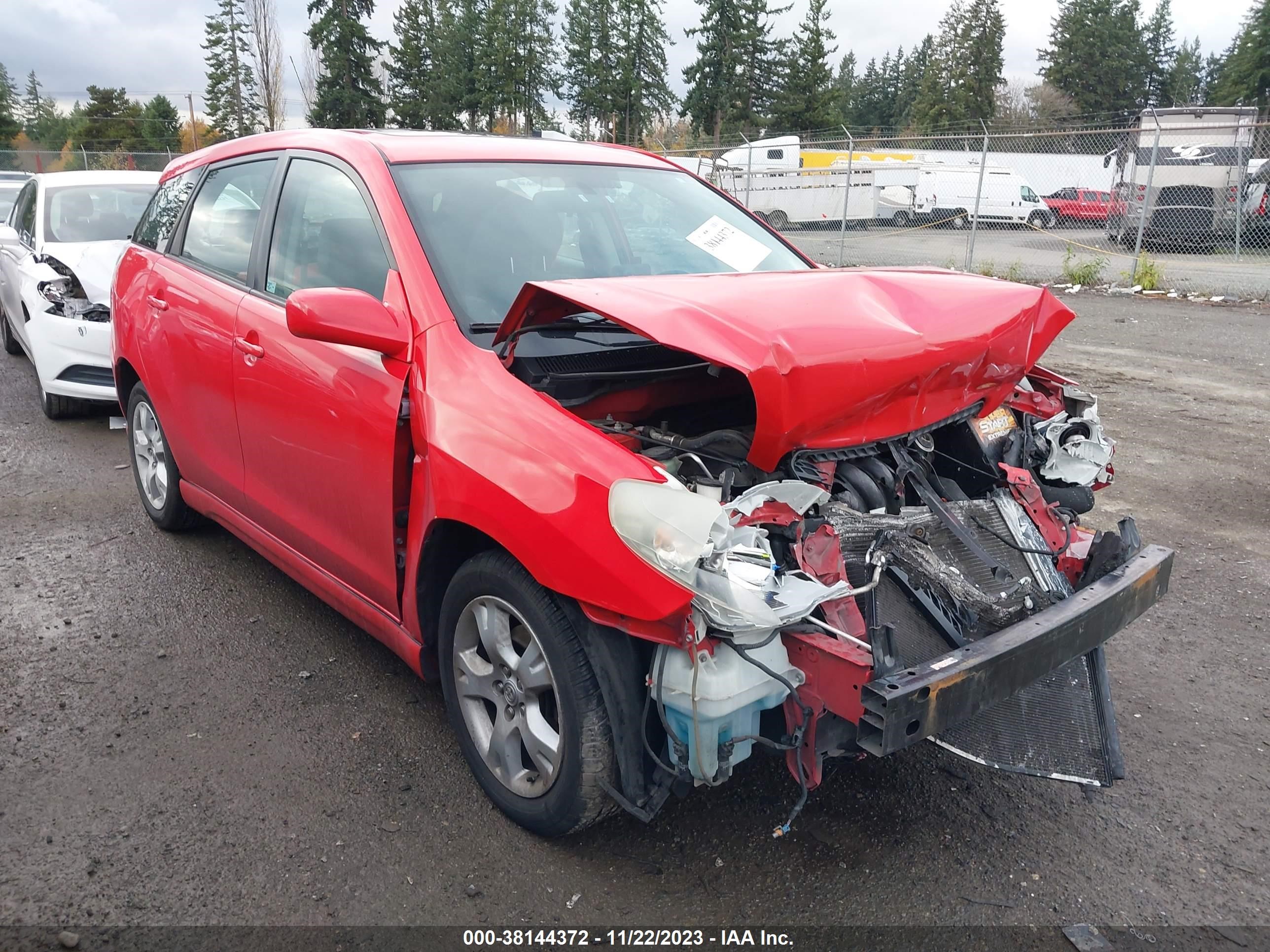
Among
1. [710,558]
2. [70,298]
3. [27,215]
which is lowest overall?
[70,298]

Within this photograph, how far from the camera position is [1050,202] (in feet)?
99.2

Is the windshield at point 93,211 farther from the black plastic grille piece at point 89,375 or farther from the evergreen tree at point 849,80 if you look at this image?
the evergreen tree at point 849,80

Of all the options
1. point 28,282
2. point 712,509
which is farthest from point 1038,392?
point 28,282

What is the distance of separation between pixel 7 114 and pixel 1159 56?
87.4 metres

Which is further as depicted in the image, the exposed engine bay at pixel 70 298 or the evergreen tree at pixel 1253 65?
the evergreen tree at pixel 1253 65

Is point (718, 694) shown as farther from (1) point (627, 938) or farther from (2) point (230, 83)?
(2) point (230, 83)

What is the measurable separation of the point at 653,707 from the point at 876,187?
84.5ft

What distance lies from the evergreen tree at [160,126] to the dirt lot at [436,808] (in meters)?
58.0

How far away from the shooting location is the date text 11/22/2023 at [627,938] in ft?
7.66

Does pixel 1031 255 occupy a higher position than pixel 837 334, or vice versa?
pixel 837 334

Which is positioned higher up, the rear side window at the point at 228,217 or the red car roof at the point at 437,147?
the red car roof at the point at 437,147

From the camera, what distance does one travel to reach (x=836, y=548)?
8.05ft

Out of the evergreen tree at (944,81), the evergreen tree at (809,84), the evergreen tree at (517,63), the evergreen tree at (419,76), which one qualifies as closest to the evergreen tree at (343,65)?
the evergreen tree at (419,76)

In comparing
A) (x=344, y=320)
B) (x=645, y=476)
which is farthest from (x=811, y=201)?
(x=645, y=476)
